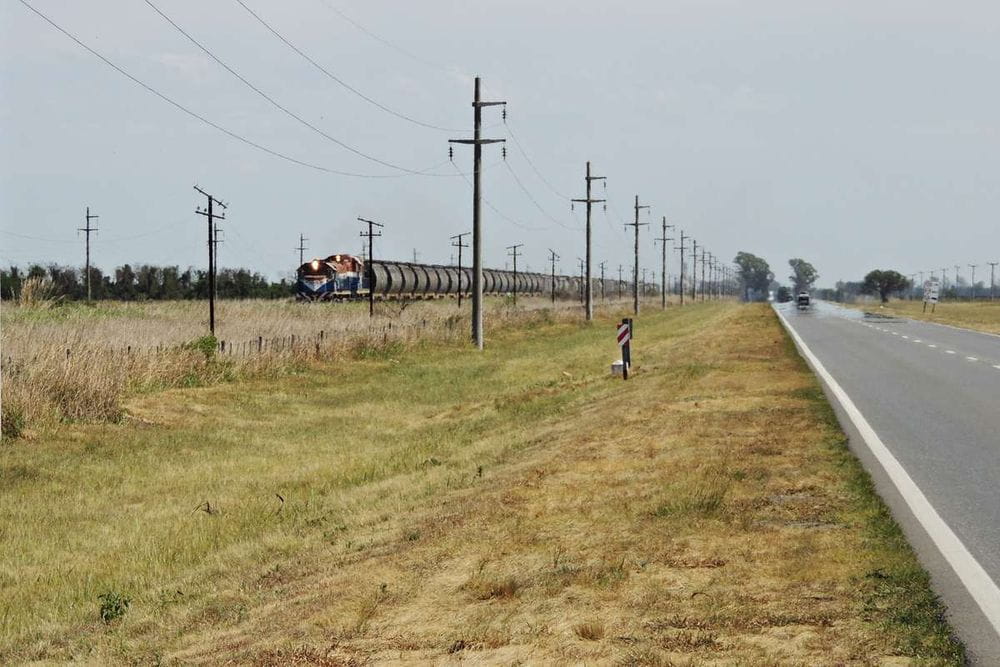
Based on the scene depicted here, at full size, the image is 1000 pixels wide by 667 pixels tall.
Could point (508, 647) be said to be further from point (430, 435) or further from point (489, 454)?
point (430, 435)

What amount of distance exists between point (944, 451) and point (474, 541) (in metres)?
6.18

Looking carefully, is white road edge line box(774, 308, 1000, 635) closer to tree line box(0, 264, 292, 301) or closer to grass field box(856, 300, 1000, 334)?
grass field box(856, 300, 1000, 334)

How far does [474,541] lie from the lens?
26.5ft

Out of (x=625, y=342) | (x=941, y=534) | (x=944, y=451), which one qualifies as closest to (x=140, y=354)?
(x=625, y=342)

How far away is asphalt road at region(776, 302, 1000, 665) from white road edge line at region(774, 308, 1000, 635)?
0.01 m

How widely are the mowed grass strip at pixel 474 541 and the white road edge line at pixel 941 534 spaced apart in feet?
0.90

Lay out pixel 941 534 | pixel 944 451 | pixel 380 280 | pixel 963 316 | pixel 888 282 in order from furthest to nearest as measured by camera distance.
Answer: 1. pixel 888 282
2. pixel 963 316
3. pixel 380 280
4. pixel 944 451
5. pixel 941 534

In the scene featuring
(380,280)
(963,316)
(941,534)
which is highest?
(380,280)

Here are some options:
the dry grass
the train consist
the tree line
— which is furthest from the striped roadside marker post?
the tree line

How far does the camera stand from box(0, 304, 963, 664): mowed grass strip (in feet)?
18.9

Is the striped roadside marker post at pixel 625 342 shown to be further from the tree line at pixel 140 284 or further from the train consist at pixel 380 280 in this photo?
the tree line at pixel 140 284

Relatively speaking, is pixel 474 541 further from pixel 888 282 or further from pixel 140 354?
pixel 888 282

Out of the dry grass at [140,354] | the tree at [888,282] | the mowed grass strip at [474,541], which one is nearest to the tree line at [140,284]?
the dry grass at [140,354]

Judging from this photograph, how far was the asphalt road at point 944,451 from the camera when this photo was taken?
620 centimetres
